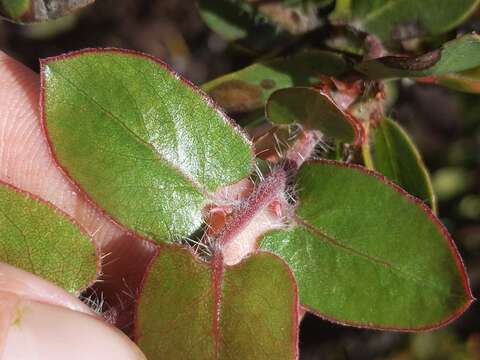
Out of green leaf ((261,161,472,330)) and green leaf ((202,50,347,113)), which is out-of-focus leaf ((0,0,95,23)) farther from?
green leaf ((261,161,472,330))

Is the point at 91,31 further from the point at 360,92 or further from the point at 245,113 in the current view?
the point at 360,92

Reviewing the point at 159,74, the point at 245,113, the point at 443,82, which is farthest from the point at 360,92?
the point at 159,74

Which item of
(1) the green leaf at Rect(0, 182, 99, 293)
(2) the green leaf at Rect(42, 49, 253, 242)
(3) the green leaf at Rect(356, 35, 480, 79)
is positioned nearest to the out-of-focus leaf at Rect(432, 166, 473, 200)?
(3) the green leaf at Rect(356, 35, 480, 79)

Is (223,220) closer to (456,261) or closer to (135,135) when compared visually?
(135,135)

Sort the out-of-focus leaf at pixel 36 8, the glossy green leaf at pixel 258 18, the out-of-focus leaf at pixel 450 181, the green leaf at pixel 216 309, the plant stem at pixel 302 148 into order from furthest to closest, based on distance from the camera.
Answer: the out-of-focus leaf at pixel 450 181 < the glossy green leaf at pixel 258 18 < the plant stem at pixel 302 148 < the out-of-focus leaf at pixel 36 8 < the green leaf at pixel 216 309

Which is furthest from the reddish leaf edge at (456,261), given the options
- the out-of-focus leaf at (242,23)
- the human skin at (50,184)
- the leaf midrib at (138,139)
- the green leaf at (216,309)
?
the out-of-focus leaf at (242,23)

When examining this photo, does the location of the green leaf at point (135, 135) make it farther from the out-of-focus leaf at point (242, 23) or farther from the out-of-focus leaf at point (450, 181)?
the out-of-focus leaf at point (450, 181)

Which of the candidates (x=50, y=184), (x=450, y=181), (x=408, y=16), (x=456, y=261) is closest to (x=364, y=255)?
(x=456, y=261)
